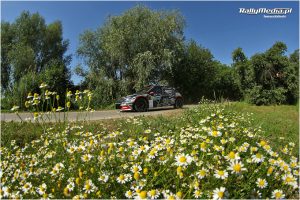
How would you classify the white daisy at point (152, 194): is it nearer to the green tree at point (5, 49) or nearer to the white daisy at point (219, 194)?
the white daisy at point (219, 194)

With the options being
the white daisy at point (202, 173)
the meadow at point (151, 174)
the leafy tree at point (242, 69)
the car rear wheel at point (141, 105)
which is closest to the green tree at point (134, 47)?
the leafy tree at point (242, 69)

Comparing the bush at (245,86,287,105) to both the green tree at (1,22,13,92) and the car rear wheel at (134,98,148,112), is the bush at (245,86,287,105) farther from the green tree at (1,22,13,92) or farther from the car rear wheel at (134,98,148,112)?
the green tree at (1,22,13,92)

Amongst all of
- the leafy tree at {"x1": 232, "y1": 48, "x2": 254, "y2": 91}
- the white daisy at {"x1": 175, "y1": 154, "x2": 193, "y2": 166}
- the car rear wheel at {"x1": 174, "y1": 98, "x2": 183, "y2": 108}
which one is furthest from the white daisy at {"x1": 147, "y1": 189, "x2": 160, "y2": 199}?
the leafy tree at {"x1": 232, "y1": 48, "x2": 254, "y2": 91}

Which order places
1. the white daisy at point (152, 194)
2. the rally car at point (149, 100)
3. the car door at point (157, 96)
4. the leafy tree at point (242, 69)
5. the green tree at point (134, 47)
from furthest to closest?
the green tree at point (134, 47) < the leafy tree at point (242, 69) < the car door at point (157, 96) < the rally car at point (149, 100) < the white daisy at point (152, 194)

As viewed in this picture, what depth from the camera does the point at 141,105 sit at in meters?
12.8

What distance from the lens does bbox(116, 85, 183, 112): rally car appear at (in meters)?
12.6

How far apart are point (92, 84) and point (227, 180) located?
20.3 metres

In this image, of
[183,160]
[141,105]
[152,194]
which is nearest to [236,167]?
[183,160]

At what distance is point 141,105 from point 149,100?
1.80ft

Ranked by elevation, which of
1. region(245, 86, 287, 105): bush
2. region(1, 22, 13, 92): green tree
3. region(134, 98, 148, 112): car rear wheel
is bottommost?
region(134, 98, 148, 112): car rear wheel

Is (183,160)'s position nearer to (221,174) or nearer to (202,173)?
(202,173)

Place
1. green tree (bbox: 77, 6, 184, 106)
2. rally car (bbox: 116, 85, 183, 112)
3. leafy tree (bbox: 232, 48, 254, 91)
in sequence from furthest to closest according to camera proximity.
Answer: green tree (bbox: 77, 6, 184, 106) → leafy tree (bbox: 232, 48, 254, 91) → rally car (bbox: 116, 85, 183, 112)

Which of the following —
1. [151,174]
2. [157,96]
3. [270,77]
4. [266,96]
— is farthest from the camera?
[270,77]

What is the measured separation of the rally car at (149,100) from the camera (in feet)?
41.4
